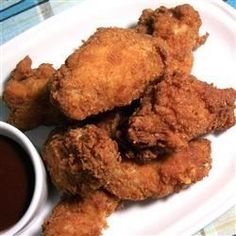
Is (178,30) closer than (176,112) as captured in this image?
No

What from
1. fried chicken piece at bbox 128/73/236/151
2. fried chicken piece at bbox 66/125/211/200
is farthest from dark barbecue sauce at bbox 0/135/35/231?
fried chicken piece at bbox 128/73/236/151

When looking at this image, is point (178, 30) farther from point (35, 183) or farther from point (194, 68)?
point (35, 183)

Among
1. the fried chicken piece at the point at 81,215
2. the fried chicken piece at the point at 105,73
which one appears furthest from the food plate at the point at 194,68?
the fried chicken piece at the point at 105,73

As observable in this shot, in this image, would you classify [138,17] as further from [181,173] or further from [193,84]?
[181,173]

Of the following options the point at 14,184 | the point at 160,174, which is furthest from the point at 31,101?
the point at 160,174

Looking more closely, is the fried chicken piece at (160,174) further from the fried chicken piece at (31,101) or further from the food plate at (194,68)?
the fried chicken piece at (31,101)

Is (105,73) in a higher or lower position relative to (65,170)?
higher

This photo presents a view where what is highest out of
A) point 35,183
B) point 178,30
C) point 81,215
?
point 178,30

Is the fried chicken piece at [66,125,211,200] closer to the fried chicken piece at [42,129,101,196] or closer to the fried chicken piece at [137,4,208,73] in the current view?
the fried chicken piece at [42,129,101,196]
